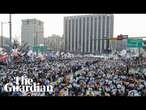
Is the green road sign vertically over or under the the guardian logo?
over

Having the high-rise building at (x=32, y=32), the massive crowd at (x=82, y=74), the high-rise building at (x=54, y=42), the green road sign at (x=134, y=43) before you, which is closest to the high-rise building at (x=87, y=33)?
the high-rise building at (x=54, y=42)

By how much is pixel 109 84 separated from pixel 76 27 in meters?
1.73

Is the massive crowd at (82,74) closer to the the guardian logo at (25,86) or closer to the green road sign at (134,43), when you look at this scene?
the the guardian logo at (25,86)

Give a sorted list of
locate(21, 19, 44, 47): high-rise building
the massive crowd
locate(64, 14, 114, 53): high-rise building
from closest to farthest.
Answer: the massive crowd < locate(21, 19, 44, 47): high-rise building < locate(64, 14, 114, 53): high-rise building

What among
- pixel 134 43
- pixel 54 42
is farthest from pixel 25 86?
pixel 134 43

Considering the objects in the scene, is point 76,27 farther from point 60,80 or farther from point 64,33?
point 60,80

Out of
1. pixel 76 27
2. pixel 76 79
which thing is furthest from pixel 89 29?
pixel 76 79

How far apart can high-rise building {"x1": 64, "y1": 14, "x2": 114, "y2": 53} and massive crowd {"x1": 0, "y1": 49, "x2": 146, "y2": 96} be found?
11.7 inches

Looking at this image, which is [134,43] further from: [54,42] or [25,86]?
[25,86]

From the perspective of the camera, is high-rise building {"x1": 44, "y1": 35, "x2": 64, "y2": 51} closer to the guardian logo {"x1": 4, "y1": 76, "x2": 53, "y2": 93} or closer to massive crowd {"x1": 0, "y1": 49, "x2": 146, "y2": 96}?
massive crowd {"x1": 0, "y1": 49, "x2": 146, "y2": 96}

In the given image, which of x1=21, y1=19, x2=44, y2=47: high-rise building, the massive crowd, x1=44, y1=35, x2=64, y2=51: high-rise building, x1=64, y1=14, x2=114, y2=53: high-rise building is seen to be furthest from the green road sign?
x1=21, y1=19, x2=44, y2=47: high-rise building

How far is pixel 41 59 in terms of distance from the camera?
6.34 metres

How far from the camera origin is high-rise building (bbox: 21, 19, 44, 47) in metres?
6.24
